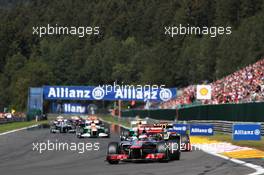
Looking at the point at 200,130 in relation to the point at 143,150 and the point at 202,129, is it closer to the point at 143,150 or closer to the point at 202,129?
the point at 202,129

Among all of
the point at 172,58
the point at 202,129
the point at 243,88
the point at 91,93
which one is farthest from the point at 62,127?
the point at 172,58

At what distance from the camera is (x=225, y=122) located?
118ft

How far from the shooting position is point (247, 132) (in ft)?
88.8

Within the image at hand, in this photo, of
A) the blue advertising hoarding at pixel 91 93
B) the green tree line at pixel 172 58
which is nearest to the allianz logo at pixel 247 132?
the green tree line at pixel 172 58

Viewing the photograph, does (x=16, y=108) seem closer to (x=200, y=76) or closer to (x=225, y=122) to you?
(x=200, y=76)

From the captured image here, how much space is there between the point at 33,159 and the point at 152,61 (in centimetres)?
12098

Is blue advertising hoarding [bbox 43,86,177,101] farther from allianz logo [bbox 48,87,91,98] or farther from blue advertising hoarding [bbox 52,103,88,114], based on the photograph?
blue advertising hoarding [bbox 52,103,88,114]

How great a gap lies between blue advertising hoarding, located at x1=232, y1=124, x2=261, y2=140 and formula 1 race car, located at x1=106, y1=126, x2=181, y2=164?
822cm

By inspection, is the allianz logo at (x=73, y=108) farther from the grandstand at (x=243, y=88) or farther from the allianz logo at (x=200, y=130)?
the allianz logo at (x=200, y=130)

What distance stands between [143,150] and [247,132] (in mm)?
9804

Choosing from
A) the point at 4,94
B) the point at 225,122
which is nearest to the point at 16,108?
the point at 4,94

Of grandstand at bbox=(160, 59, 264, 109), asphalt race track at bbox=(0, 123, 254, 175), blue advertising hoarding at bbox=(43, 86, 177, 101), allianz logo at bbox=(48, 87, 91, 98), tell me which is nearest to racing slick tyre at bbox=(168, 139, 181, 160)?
asphalt race track at bbox=(0, 123, 254, 175)

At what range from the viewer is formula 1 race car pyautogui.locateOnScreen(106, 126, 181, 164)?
1775 cm

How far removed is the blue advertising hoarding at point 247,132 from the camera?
26.5 m
